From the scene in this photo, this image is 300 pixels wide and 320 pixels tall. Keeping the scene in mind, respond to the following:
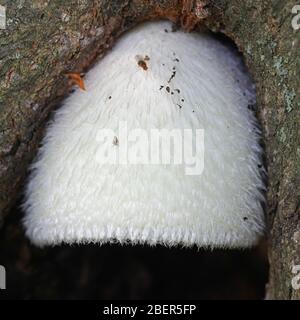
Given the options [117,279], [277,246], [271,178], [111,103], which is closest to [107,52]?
[111,103]

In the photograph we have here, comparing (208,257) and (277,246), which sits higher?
(277,246)

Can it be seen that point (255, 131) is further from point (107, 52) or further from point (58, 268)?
point (58, 268)

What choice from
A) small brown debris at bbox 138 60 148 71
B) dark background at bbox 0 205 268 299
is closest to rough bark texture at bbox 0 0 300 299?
small brown debris at bbox 138 60 148 71

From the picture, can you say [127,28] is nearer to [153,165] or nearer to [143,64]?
[143,64]

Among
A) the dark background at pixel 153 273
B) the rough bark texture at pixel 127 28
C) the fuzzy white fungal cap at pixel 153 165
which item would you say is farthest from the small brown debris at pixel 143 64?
the dark background at pixel 153 273

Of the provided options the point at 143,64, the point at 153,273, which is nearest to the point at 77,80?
the point at 143,64

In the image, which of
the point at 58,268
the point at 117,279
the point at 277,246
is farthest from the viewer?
the point at 117,279

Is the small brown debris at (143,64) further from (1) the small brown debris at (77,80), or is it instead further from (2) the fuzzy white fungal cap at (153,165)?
(1) the small brown debris at (77,80)
